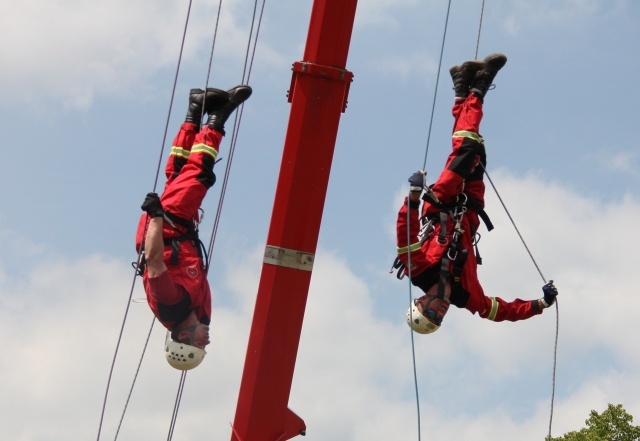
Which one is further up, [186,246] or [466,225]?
[466,225]

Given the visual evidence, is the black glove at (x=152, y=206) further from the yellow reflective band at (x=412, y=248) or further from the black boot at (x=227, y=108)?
the yellow reflective band at (x=412, y=248)

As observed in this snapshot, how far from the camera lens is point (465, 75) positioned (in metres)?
→ 8.66

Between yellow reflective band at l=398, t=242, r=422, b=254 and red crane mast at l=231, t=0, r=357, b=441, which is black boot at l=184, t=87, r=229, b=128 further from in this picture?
red crane mast at l=231, t=0, r=357, b=441

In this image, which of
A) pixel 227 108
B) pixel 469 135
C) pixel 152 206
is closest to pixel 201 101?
pixel 227 108

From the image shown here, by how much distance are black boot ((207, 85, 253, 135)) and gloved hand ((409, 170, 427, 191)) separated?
1.77 metres

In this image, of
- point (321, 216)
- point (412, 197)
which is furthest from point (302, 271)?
point (412, 197)

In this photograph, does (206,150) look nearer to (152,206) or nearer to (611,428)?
(152,206)

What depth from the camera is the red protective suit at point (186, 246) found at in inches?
325

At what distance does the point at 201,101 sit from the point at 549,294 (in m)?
3.13

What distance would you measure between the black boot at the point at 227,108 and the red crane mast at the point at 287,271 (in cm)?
229

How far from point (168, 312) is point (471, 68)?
9.63ft

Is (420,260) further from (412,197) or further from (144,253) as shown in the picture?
(144,253)

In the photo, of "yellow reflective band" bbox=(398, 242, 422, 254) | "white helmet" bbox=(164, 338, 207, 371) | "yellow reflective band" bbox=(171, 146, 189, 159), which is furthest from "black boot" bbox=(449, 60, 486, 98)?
"white helmet" bbox=(164, 338, 207, 371)

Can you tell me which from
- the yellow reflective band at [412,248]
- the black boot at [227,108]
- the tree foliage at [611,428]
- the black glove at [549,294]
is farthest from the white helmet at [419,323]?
the tree foliage at [611,428]
